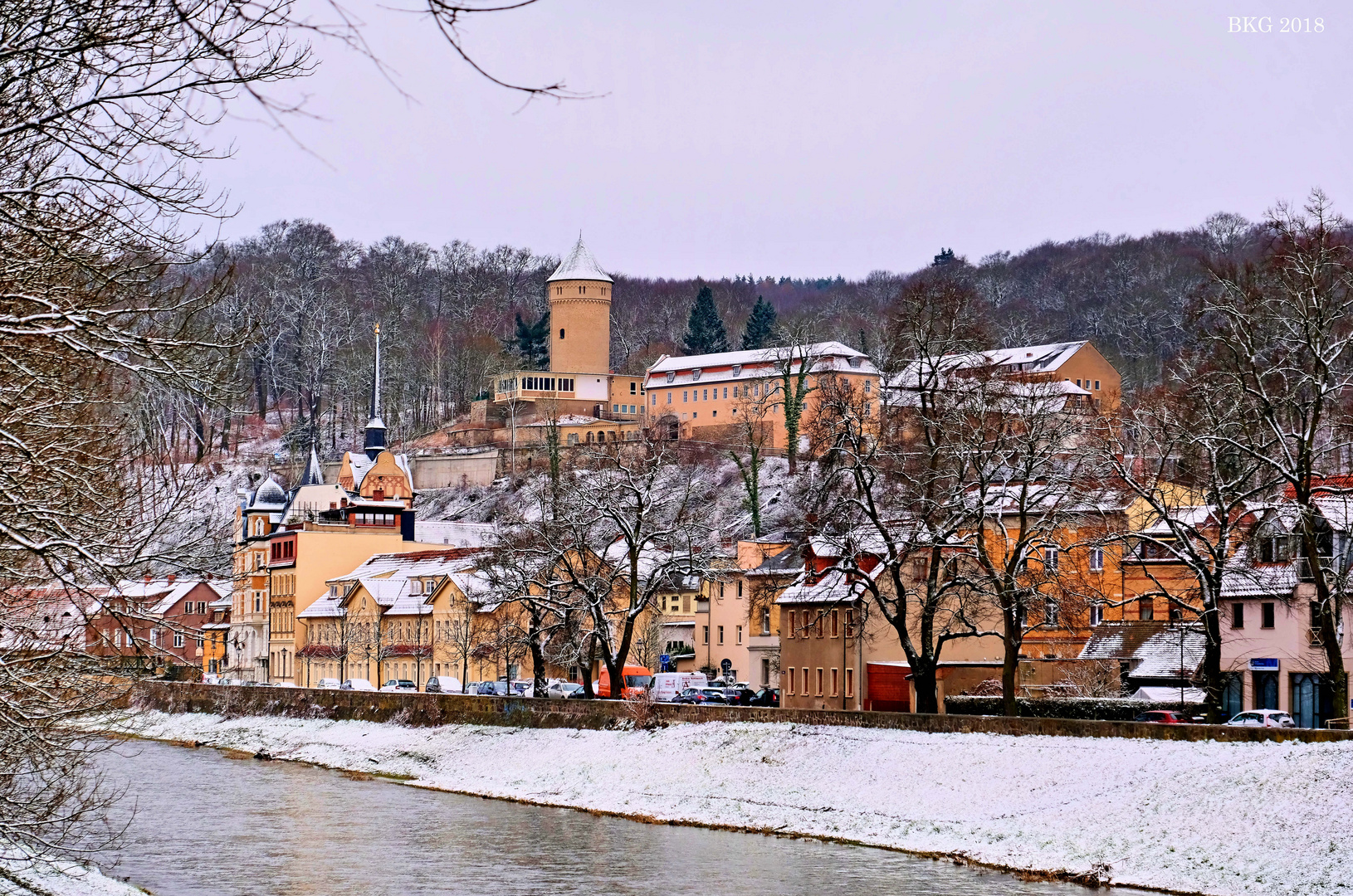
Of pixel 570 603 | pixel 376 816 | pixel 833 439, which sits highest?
pixel 833 439

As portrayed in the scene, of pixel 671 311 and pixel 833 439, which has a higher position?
pixel 671 311

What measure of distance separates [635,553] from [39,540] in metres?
42.5

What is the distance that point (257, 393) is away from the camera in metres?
158

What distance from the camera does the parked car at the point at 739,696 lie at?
59969mm

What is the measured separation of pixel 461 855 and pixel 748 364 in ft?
344

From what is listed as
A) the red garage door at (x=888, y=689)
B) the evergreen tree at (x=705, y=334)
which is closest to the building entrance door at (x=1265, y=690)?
the red garage door at (x=888, y=689)

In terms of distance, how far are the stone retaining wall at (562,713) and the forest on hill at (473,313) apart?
182ft

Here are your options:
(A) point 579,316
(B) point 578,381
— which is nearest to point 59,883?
(B) point 578,381

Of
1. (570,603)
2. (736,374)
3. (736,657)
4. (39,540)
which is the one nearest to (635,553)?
(570,603)

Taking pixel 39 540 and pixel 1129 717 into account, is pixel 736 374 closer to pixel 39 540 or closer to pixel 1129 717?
pixel 1129 717

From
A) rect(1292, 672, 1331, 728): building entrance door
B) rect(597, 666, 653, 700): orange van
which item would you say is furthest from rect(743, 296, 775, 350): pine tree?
rect(1292, 672, 1331, 728): building entrance door

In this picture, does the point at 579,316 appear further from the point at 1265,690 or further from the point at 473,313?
the point at 1265,690

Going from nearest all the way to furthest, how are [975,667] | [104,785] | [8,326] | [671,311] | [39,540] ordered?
[8,326] < [39,540] < [104,785] < [975,667] < [671,311]

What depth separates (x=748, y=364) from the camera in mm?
137500
